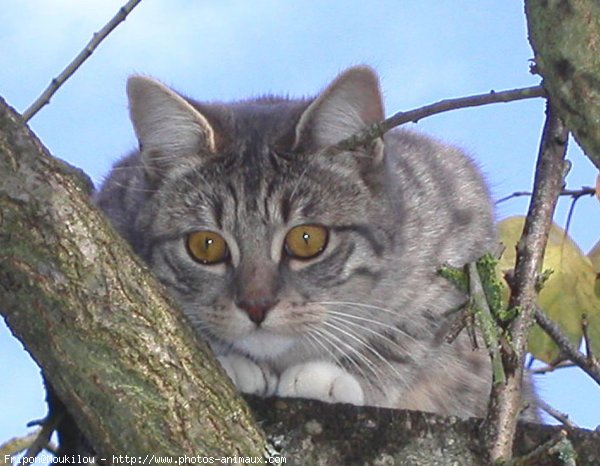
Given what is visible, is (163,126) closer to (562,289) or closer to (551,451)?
(562,289)

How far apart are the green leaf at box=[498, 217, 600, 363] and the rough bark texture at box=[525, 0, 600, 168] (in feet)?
3.91

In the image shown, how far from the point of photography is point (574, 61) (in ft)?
5.03

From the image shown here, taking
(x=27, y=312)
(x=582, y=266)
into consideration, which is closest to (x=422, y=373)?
(x=582, y=266)

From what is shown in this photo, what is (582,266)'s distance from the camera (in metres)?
2.87

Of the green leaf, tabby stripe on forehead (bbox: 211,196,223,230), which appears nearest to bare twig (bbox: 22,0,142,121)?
tabby stripe on forehead (bbox: 211,196,223,230)

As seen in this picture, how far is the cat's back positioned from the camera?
3090 millimetres

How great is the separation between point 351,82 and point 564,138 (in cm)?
63

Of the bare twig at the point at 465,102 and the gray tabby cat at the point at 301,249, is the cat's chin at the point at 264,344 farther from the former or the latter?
the bare twig at the point at 465,102

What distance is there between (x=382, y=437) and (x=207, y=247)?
2.80ft

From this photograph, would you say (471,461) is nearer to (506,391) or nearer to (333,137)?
(506,391)

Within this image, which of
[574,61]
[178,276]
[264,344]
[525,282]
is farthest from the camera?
[178,276]

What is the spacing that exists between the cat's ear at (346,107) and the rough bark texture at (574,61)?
4.02ft

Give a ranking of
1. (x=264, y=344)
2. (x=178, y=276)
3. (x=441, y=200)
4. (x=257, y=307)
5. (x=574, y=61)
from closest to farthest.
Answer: (x=574, y=61) < (x=257, y=307) < (x=264, y=344) < (x=178, y=276) < (x=441, y=200)

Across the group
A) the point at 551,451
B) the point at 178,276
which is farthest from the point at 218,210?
the point at 551,451
